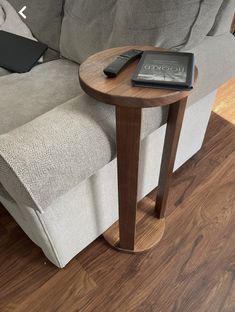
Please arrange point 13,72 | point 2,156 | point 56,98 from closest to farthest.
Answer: point 2,156 < point 56,98 < point 13,72

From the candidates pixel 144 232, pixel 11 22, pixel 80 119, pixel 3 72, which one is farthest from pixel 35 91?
pixel 144 232

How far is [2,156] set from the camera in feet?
1.75

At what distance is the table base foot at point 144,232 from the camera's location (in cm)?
104

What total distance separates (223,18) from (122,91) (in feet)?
A: 1.88

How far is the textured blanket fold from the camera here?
1305 millimetres

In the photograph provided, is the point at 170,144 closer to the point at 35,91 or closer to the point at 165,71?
the point at 165,71

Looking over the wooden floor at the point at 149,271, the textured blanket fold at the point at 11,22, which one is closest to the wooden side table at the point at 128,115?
the wooden floor at the point at 149,271

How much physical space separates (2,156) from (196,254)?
0.82 m

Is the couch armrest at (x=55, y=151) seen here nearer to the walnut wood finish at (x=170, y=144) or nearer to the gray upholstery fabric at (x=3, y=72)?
the walnut wood finish at (x=170, y=144)

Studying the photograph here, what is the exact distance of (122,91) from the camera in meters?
0.57

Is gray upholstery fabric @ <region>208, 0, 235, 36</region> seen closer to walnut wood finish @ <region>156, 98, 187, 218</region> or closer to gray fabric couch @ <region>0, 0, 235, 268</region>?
gray fabric couch @ <region>0, 0, 235, 268</region>

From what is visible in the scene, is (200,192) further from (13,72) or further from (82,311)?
(13,72)

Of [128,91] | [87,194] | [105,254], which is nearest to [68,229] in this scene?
[87,194]

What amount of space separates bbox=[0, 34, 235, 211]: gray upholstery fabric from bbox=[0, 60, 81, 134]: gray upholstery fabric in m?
0.26
